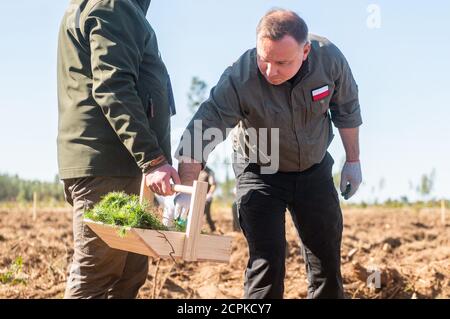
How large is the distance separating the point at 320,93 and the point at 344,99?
27 cm

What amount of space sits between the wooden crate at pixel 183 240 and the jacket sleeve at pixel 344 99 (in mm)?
1136

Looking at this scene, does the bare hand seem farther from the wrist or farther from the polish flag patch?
the wrist

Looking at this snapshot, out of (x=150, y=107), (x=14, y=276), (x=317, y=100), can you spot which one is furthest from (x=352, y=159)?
(x=14, y=276)

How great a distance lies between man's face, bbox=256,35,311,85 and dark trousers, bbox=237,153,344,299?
23.6 inches

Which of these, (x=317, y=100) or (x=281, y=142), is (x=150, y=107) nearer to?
(x=281, y=142)

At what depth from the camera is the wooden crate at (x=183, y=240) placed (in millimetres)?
3328

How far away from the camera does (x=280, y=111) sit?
12.9 ft

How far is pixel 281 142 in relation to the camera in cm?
400

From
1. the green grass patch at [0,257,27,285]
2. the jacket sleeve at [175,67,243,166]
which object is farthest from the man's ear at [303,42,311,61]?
the green grass patch at [0,257,27,285]

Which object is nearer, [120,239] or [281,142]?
[120,239]

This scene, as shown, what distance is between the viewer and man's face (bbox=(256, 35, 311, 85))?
11.9 ft

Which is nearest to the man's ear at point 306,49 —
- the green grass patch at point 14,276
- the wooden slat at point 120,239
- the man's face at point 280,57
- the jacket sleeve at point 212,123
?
the man's face at point 280,57
